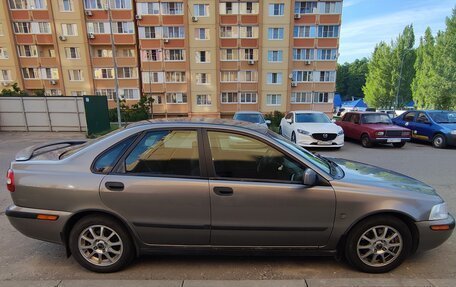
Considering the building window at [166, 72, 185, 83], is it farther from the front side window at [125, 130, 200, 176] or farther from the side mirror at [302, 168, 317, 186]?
the side mirror at [302, 168, 317, 186]

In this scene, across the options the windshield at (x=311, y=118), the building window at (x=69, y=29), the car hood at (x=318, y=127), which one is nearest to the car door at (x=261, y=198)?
the car hood at (x=318, y=127)

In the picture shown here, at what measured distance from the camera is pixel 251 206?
2455 millimetres

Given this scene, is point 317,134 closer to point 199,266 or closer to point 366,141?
point 366,141

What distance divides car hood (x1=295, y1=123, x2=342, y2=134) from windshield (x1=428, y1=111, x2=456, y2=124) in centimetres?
497

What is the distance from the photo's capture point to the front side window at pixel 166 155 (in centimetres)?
252

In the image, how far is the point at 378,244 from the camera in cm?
256

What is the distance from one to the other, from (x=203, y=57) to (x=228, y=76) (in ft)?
12.8

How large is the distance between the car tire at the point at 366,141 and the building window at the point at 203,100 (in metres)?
23.5

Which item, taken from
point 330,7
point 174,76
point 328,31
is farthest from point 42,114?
point 330,7

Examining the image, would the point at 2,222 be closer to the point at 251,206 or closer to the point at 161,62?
the point at 251,206

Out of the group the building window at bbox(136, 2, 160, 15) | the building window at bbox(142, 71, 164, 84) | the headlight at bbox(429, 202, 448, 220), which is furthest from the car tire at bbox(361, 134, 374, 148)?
the building window at bbox(136, 2, 160, 15)

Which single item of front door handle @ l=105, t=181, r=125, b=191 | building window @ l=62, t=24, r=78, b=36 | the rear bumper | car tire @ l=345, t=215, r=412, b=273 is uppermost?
building window @ l=62, t=24, r=78, b=36

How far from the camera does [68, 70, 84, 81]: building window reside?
32.1 meters

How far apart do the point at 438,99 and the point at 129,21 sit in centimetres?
3896
